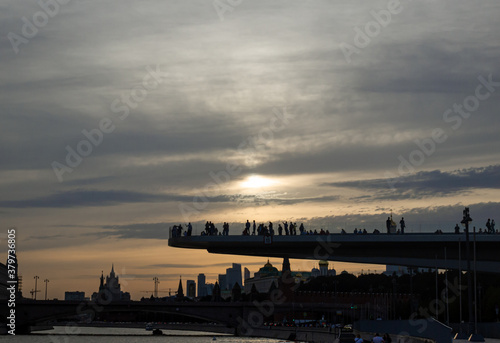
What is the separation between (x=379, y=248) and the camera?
69.7 m

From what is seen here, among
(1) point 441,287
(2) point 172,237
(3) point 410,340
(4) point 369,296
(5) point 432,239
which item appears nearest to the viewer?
(3) point 410,340

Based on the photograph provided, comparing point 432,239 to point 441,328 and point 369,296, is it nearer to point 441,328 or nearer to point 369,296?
point 441,328

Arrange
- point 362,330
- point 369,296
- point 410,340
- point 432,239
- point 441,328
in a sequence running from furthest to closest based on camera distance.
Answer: point 369,296, point 362,330, point 432,239, point 410,340, point 441,328

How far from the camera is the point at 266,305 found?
140000mm

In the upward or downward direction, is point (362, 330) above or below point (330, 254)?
below

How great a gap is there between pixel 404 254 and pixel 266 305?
72915 mm

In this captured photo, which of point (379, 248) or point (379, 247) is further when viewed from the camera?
point (379, 248)

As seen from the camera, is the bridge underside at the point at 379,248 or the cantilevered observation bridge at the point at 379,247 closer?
the cantilevered observation bridge at the point at 379,247

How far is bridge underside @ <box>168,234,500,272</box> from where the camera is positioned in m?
66.8

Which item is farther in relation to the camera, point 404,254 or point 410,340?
point 404,254

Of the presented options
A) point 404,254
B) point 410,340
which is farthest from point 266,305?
point 410,340

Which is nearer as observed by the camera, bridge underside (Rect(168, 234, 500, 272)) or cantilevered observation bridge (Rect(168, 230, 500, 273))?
cantilevered observation bridge (Rect(168, 230, 500, 273))

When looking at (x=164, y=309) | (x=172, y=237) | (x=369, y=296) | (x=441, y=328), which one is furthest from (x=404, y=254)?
(x=369, y=296)

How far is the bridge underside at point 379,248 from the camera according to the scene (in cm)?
6675
